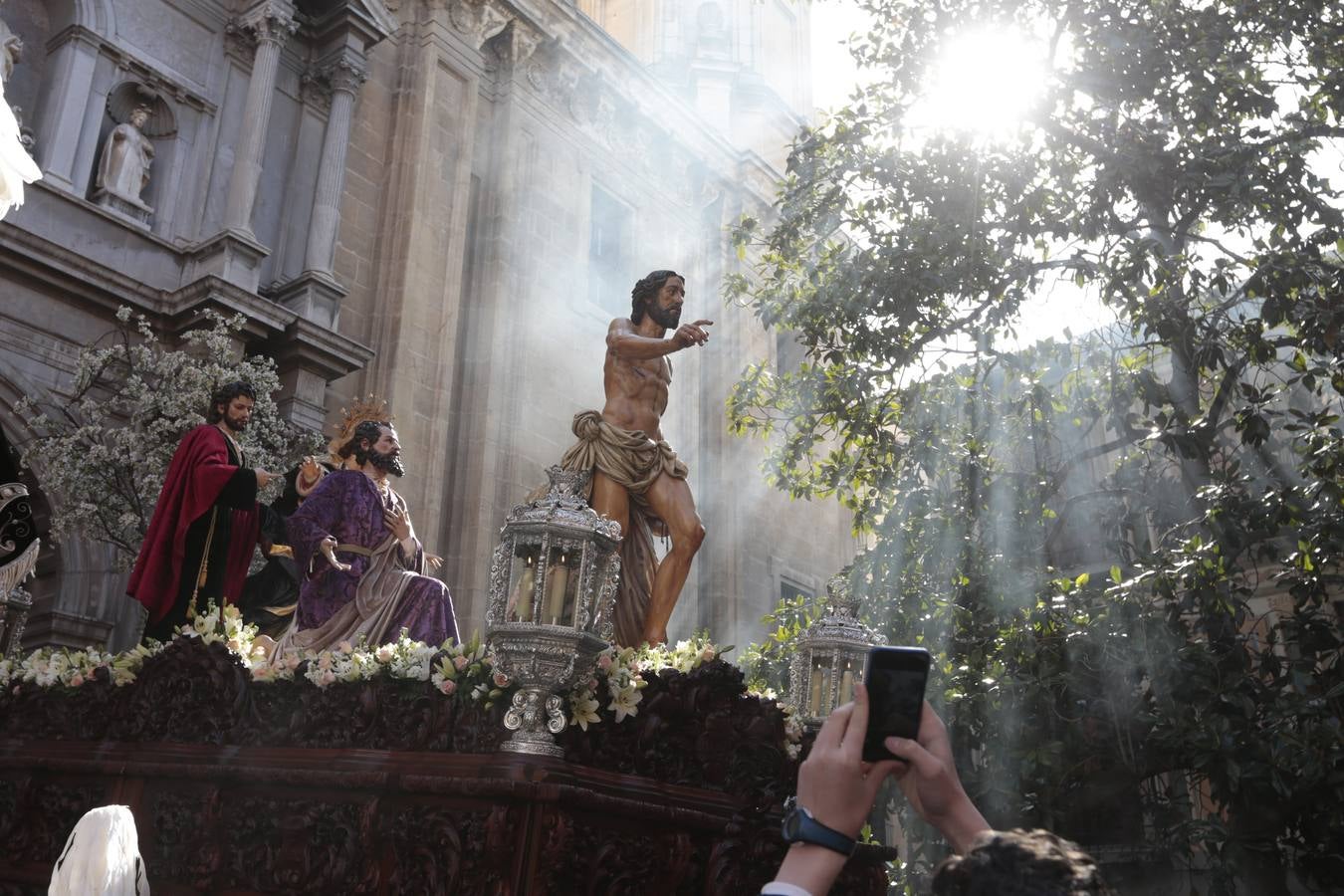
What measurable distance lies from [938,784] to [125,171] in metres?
13.0

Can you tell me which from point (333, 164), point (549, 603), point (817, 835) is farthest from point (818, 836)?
point (333, 164)

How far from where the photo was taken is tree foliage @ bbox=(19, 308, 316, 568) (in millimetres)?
9586

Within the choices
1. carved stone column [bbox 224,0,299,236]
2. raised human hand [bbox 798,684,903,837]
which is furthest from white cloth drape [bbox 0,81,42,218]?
carved stone column [bbox 224,0,299,236]

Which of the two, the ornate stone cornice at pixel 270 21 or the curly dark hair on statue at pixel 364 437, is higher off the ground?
the ornate stone cornice at pixel 270 21

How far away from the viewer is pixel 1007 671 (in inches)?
318

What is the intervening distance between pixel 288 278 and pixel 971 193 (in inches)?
331

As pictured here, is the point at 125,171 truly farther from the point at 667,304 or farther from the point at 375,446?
the point at 667,304

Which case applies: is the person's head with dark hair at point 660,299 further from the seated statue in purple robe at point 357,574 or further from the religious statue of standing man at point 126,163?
the religious statue of standing man at point 126,163

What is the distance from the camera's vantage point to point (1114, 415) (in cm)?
925

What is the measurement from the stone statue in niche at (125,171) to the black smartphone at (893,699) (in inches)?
498

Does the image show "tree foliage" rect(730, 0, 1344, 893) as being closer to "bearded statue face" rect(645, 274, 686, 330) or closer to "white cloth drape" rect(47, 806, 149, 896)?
"bearded statue face" rect(645, 274, 686, 330)

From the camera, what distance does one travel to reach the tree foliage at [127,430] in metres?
9.59

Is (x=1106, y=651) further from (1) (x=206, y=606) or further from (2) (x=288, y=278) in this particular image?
(2) (x=288, y=278)

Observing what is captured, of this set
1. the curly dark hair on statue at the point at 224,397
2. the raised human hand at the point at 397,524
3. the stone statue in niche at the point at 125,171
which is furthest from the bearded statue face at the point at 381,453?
the stone statue in niche at the point at 125,171
